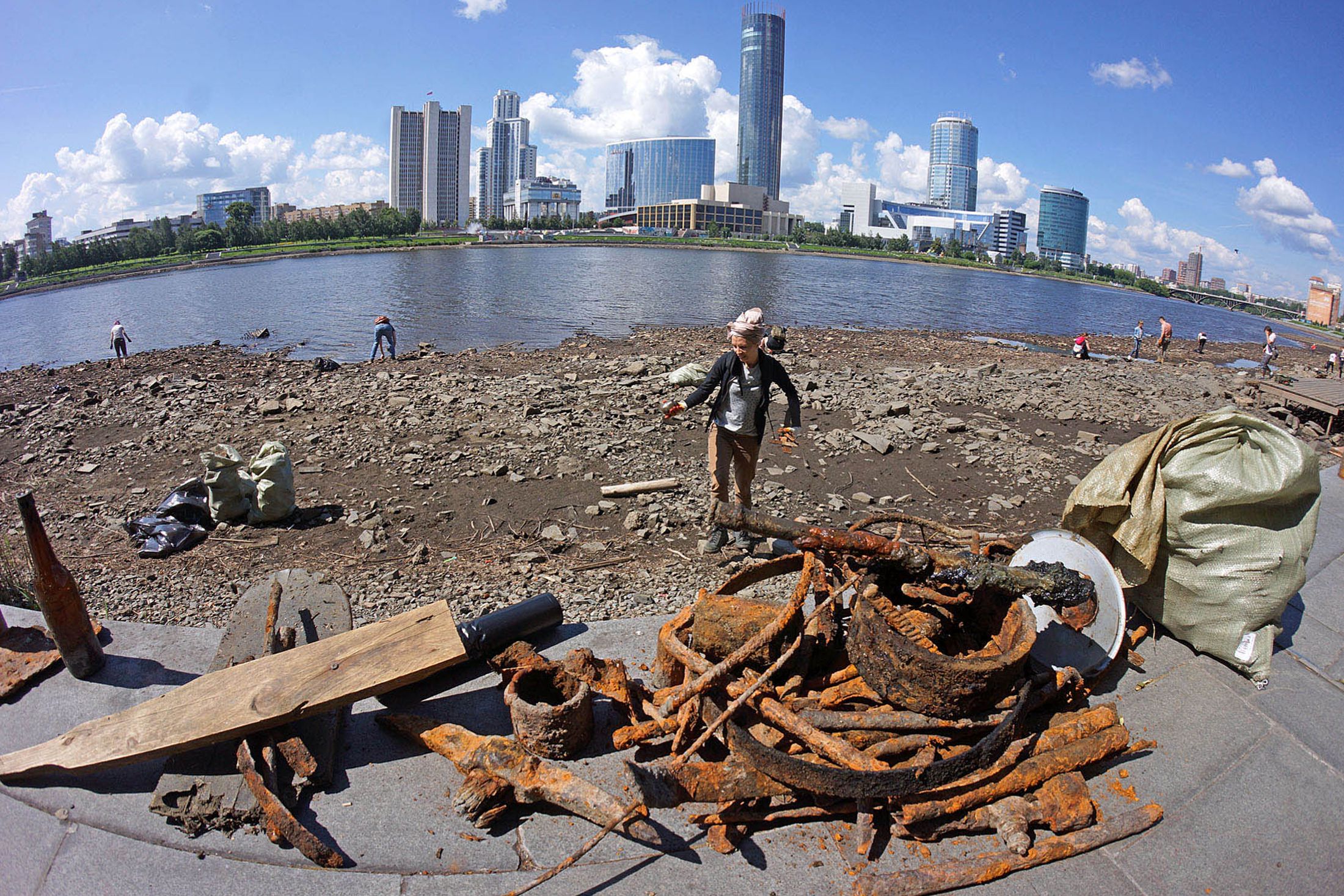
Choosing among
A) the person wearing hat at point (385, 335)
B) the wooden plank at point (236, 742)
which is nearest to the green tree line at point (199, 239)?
the person wearing hat at point (385, 335)

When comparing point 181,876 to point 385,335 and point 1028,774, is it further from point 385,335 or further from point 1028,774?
point 385,335

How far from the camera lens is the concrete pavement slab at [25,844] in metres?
2.63

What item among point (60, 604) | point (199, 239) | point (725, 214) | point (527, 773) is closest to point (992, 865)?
point (527, 773)

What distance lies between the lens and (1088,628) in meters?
3.77

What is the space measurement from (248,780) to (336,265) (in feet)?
261

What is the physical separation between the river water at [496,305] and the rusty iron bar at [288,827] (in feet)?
71.0

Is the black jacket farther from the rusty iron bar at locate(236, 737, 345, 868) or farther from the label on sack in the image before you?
the rusty iron bar at locate(236, 737, 345, 868)

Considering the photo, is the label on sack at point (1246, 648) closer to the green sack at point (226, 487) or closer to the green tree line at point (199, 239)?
the green sack at point (226, 487)

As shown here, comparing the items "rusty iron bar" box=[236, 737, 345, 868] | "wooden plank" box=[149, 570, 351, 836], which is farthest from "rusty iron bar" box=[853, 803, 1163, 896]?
"wooden plank" box=[149, 570, 351, 836]

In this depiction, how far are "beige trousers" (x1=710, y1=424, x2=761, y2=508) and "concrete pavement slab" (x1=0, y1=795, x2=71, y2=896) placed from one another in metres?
4.58

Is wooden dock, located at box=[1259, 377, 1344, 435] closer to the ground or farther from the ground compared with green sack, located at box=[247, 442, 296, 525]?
farther from the ground

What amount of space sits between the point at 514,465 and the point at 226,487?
2.95 metres

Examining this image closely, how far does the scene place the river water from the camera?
2828 cm

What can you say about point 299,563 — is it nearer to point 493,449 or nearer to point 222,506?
point 222,506
